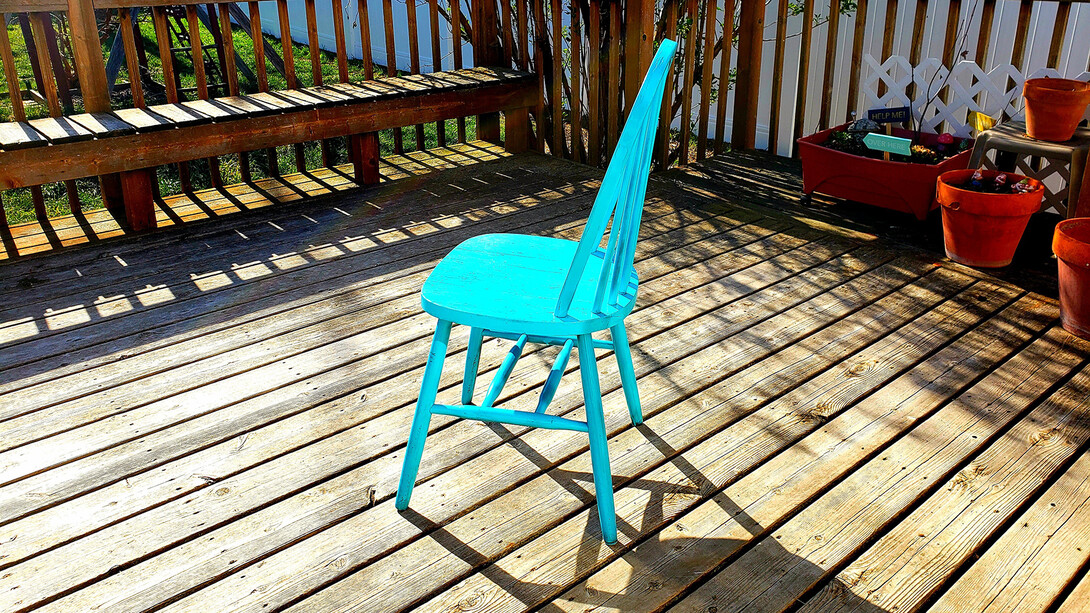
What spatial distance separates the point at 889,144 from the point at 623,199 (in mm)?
2044

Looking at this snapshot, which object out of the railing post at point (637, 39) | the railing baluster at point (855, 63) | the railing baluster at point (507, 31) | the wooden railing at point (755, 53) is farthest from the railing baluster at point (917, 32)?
the railing baluster at point (507, 31)

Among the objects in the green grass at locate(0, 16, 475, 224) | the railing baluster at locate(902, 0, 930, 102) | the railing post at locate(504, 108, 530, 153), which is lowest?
the green grass at locate(0, 16, 475, 224)

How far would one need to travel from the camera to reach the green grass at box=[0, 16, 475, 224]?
4.36 metres

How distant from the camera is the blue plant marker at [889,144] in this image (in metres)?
3.09

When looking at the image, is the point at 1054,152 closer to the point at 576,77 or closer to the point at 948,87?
the point at 948,87

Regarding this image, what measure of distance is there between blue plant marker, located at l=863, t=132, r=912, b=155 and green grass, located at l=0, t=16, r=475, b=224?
2.48 metres

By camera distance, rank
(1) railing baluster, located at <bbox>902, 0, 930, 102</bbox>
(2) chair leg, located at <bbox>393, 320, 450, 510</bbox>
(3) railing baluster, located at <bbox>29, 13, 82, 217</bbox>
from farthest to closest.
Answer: (1) railing baluster, located at <bbox>902, 0, 930, 102</bbox> < (3) railing baluster, located at <bbox>29, 13, 82, 217</bbox> < (2) chair leg, located at <bbox>393, 320, 450, 510</bbox>

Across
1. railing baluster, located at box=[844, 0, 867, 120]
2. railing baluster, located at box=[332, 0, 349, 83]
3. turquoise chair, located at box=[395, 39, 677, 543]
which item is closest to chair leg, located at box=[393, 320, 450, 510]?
turquoise chair, located at box=[395, 39, 677, 543]

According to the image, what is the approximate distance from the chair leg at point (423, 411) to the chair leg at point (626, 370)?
0.36m

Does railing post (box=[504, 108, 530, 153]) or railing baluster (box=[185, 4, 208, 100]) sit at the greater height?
railing baluster (box=[185, 4, 208, 100])

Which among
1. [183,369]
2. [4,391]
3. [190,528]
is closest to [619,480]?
[190,528]

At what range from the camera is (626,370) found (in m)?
1.94

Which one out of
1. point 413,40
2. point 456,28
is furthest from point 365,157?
point 456,28

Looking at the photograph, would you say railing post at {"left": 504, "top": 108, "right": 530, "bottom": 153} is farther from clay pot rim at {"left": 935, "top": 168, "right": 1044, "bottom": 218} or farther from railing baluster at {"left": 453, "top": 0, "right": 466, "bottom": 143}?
clay pot rim at {"left": 935, "top": 168, "right": 1044, "bottom": 218}
